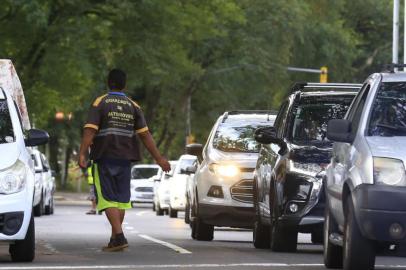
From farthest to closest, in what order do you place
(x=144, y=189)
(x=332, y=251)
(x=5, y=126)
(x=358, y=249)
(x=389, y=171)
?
1. (x=144, y=189)
2. (x=5, y=126)
3. (x=332, y=251)
4. (x=358, y=249)
5. (x=389, y=171)

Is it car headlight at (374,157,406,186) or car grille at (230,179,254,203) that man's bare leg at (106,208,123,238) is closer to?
car grille at (230,179,254,203)

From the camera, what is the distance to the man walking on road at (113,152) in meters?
15.5

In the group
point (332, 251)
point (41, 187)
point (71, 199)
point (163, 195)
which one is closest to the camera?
point (332, 251)

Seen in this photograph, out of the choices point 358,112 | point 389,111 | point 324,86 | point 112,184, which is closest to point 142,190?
point 324,86

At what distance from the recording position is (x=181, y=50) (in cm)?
4650

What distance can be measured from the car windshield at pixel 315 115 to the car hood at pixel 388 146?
14.3ft

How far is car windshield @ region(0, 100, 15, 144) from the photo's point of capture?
14.0 m

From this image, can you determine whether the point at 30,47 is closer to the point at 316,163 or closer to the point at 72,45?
the point at 72,45

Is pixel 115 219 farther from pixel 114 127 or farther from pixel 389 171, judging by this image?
pixel 389 171

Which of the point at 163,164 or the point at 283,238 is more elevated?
the point at 163,164

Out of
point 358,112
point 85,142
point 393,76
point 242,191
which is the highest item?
point 393,76

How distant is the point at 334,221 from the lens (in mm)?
12891

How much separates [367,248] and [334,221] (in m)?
1.40

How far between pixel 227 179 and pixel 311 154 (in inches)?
163
